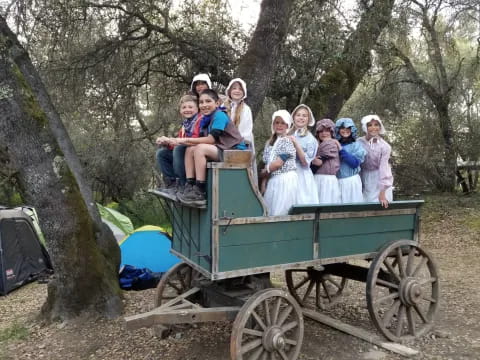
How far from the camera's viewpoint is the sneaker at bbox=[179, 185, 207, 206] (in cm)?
345

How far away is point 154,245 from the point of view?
24.3ft

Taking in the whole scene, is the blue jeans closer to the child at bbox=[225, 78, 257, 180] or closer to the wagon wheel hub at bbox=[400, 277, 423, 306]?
the child at bbox=[225, 78, 257, 180]

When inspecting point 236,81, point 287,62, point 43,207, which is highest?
point 287,62

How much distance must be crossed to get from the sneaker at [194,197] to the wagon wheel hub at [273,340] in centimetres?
119

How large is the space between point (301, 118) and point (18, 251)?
607cm

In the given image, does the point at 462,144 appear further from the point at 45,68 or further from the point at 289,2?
the point at 45,68

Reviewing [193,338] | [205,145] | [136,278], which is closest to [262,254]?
[205,145]

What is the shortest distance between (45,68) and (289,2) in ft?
13.6

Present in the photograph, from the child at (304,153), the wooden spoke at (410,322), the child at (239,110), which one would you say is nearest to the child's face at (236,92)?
the child at (239,110)

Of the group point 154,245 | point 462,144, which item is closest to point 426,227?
point 462,144

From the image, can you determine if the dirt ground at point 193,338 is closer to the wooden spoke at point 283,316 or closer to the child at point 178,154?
the wooden spoke at point 283,316

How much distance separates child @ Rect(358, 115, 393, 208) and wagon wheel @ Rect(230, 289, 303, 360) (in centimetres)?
176

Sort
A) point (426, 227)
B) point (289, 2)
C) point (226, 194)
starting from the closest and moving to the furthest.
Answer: point (226, 194), point (289, 2), point (426, 227)

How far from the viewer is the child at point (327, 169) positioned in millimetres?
4586
